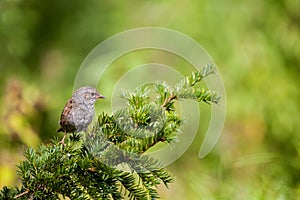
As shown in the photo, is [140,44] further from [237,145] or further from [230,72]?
[237,145]

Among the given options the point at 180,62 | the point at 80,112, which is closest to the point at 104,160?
the point at 80,112

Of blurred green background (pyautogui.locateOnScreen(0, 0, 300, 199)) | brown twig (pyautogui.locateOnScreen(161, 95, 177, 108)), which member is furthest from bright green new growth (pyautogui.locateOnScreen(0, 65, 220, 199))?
blurred green background (pyautogui.locateOnScreen(0, 0, 300, 199))

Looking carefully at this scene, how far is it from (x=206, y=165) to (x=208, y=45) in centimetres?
138

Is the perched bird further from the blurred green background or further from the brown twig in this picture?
the blurred green background

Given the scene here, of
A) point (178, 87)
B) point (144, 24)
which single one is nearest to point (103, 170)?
point (178, 87)

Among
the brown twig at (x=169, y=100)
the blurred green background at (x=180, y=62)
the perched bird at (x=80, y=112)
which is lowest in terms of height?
the brown twig at (x=169, y=100)

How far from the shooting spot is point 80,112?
1.82 metres

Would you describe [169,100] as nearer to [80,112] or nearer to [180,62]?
[80,112]

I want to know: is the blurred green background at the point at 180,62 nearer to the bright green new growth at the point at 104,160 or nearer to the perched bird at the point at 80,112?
the perched bird at the point at 80,112

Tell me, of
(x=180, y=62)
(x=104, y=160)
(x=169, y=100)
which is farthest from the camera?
(x=180, y=62)

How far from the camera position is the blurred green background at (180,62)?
4160 mm

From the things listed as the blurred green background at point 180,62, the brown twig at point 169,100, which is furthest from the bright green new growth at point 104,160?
the blurred green background at point 180,62

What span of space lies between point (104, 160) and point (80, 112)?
0.79ft

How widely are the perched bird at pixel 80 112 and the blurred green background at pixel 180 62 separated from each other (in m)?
1.74
